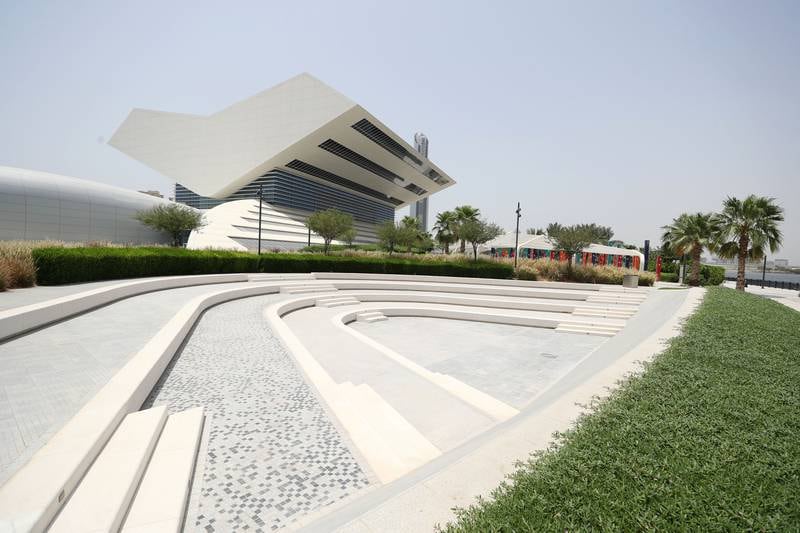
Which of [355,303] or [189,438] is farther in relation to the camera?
[355,303]

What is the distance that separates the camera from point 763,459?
3115mm

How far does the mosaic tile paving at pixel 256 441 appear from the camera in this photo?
3139 millimetres

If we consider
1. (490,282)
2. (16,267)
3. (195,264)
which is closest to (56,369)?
(16,267)

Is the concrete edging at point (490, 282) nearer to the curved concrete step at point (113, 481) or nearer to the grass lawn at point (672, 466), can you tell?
the grass lawn at point (672, 466)

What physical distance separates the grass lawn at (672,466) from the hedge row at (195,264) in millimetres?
15794

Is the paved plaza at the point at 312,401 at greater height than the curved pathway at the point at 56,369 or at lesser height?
lesser

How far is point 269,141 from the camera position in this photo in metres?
43.5

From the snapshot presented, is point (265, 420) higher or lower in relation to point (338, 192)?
lower

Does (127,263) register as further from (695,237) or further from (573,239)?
(695,237)

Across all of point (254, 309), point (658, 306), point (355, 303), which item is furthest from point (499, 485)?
point (658, 306)

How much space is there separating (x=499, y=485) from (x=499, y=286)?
68.3 feet

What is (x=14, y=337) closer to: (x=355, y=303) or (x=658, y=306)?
(x=355, y=303)

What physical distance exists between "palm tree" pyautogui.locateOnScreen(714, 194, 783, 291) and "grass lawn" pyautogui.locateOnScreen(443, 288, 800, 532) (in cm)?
2534

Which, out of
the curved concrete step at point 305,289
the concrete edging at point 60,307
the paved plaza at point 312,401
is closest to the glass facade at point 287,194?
the curved concrete step at point 305,289
